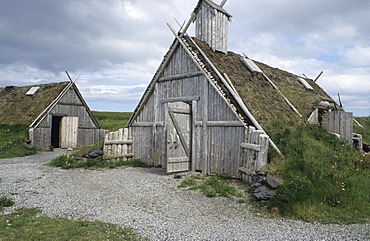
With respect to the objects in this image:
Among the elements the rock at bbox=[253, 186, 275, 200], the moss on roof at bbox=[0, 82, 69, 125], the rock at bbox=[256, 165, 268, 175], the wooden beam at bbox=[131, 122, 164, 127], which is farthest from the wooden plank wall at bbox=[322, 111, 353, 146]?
the moss on roof at bbox=[0, 82, 69, 125]

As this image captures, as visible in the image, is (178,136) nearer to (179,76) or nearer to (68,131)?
(179,76)

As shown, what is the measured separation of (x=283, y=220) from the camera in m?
7.85

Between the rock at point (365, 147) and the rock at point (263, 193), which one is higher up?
the rock at point (365, 147)

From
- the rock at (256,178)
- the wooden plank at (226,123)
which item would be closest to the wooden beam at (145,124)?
the wooden plank at (226,123)

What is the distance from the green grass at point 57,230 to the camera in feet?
20.0

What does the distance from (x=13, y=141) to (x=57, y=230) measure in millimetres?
18543

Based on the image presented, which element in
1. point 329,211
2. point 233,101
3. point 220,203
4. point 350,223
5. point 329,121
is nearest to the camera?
point 350,223

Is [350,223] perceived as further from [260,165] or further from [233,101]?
[233,101]

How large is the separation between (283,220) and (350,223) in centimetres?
142

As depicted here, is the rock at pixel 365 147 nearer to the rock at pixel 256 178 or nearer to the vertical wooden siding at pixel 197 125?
the vertical wooden siding at pixel 197 125

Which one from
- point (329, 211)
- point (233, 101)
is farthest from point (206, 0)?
point (329, 211)

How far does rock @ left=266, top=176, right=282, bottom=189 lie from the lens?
9211mm

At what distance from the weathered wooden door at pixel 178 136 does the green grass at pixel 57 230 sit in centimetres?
652

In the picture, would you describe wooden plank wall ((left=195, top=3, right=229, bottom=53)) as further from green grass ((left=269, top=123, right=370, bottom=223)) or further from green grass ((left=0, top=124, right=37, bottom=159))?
green grass ((left=0, top=124, right=37, bottom=159))
